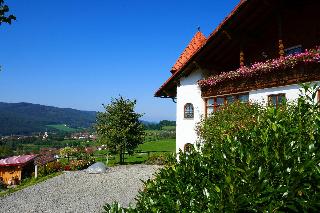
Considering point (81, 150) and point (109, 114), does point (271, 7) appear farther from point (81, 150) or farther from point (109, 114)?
point (81, 150)

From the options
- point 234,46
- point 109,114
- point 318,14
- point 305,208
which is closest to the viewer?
point 305,208

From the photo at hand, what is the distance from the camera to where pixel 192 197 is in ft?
13.2

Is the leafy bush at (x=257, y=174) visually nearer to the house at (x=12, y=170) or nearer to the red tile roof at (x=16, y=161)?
the house at (x=12, y=170)

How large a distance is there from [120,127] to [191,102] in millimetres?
18823

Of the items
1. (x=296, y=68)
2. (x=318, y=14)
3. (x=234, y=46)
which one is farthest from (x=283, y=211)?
(x=234, y=46)

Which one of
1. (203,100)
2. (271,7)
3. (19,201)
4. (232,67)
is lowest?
(19,201)

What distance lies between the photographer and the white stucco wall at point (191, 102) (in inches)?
971

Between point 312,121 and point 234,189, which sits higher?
point 312,121

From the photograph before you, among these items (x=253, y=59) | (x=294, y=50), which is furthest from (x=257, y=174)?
(x=253, y=59)

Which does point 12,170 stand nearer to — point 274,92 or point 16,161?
point 16,161

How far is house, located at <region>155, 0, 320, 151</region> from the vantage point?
1617cm

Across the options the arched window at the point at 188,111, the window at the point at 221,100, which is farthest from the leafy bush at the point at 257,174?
the arched window at the point at 188,111

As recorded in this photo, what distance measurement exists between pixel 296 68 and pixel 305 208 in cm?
1319

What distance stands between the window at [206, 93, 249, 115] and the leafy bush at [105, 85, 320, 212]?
588 inches
